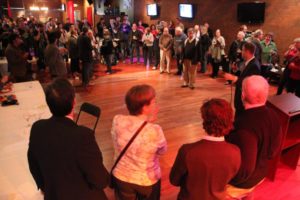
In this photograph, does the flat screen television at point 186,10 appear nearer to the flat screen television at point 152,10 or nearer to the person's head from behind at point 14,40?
the flat screen television at point 152,10

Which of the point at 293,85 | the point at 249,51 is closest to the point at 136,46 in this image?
the point at 293,85

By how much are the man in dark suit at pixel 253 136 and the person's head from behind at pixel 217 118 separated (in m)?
0.35

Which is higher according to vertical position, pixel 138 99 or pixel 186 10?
pixel 186 10

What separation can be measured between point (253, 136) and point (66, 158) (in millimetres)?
1282

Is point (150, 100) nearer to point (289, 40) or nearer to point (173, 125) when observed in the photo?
point (173, 125)

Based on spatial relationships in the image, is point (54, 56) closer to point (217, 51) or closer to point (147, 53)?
point (217, 51)

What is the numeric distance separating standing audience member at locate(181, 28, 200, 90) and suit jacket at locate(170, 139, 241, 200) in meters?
5.60

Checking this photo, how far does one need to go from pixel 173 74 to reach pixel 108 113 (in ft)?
12.5

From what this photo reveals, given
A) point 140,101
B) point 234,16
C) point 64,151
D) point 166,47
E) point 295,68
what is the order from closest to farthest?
point 64,151 → point 140,101 → point 295,68 → point 166,47 → point 234,16

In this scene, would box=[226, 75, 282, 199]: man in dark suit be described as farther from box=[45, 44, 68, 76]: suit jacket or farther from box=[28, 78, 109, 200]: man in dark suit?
box=[45, 44, 68, 76]: suit jacket

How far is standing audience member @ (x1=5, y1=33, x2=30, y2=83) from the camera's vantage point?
521 centimetres

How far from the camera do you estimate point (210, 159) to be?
5.51ft

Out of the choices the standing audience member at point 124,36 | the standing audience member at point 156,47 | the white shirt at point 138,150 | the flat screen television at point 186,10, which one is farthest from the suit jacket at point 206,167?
the flat screen television at point 186,10

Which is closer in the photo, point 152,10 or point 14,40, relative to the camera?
point 14,40
